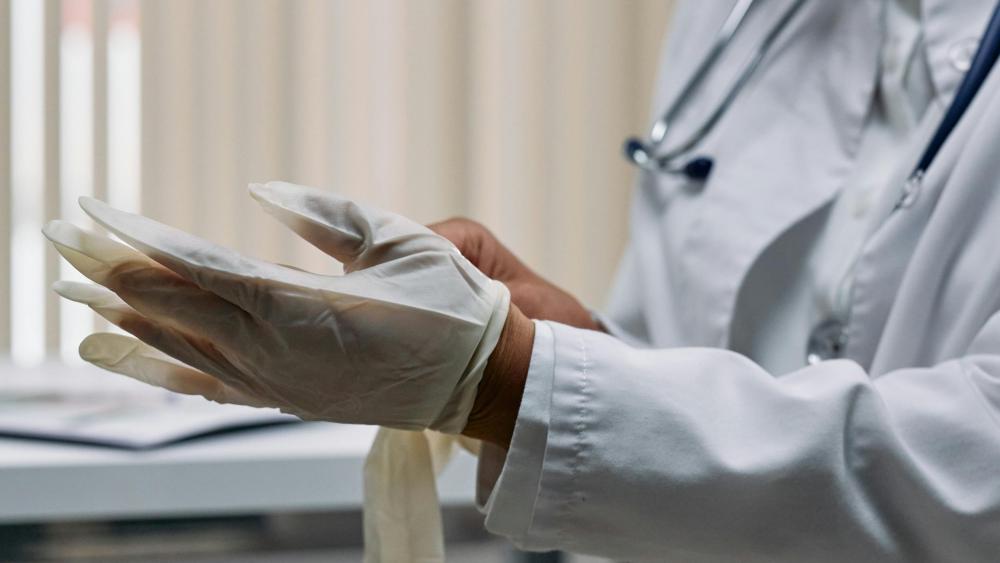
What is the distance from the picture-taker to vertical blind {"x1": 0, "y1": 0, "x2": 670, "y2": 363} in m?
1.67

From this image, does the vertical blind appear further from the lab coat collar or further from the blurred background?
the lab coat collar

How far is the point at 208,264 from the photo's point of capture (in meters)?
0.42

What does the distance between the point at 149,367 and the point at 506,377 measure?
19cm

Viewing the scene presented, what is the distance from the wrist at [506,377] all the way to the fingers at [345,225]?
6cm

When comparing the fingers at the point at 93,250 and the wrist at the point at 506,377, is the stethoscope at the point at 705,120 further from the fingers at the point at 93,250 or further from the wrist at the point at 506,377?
the fingers at the point at 93,250

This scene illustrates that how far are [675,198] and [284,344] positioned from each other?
20.9 inches

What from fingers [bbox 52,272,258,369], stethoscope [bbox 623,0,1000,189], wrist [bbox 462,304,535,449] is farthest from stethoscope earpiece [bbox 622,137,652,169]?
fingers [bbox 52,272,258,369]

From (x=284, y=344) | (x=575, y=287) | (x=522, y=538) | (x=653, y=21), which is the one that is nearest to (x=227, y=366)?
(x=284, y=344)

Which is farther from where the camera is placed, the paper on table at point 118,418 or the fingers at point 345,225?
the paper on table at point 118,418

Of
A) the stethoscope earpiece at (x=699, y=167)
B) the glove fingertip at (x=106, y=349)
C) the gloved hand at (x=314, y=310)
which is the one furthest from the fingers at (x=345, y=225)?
the stethoscope earpiece at (x=699, y=167)

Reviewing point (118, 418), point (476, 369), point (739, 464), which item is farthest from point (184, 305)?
point (118, 418)

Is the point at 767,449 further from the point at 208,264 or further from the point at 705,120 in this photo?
the point at 705,120

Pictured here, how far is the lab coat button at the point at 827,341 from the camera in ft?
2.27

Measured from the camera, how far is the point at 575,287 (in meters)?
1.74
